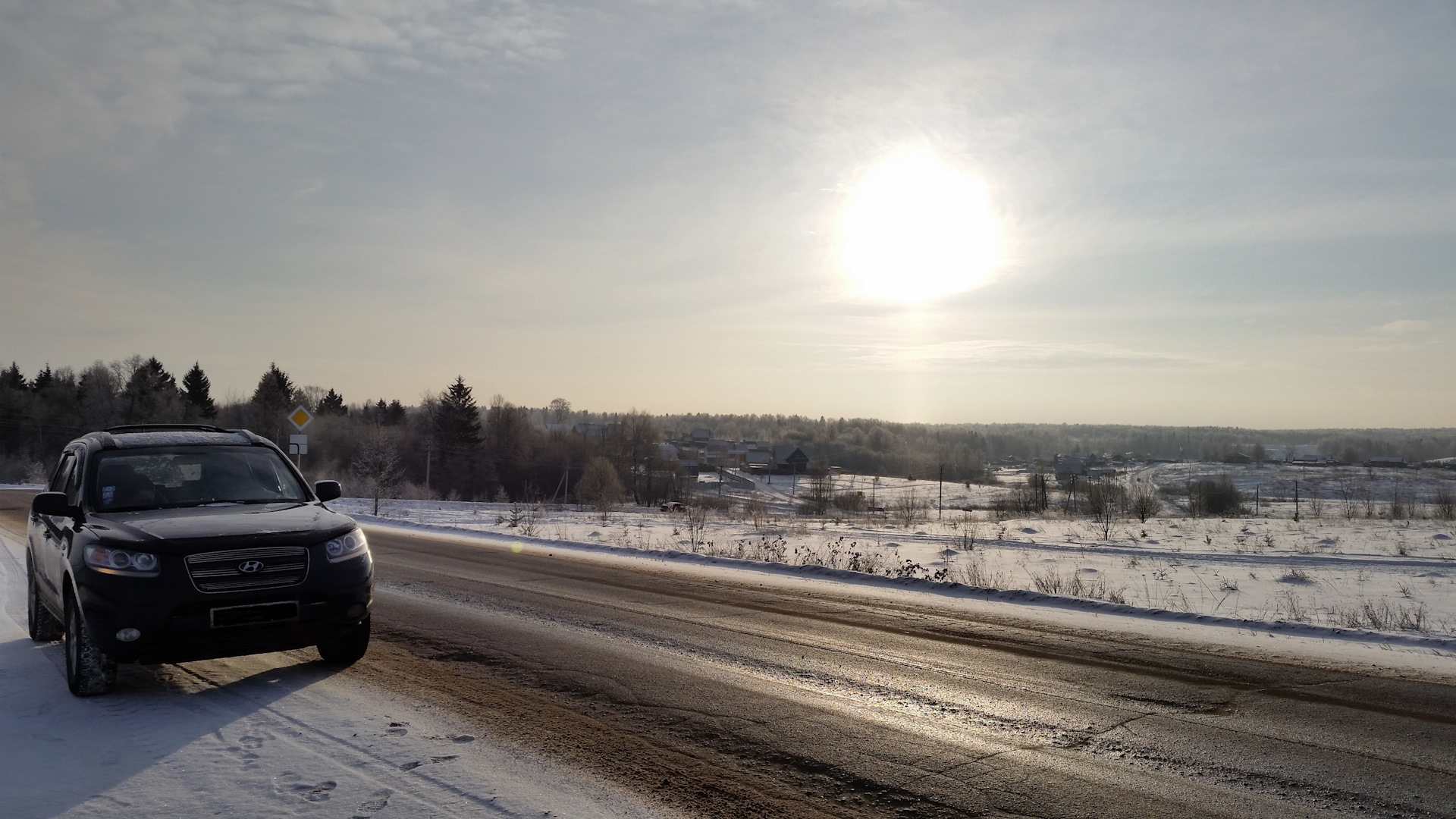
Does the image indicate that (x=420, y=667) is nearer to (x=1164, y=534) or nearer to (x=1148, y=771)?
(x=1148, y=771)

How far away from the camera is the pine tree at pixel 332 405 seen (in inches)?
4503

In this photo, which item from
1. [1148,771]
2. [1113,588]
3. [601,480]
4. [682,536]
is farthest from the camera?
[601,480]

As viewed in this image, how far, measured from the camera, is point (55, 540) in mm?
7039

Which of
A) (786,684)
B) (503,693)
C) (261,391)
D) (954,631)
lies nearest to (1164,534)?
(954,631)

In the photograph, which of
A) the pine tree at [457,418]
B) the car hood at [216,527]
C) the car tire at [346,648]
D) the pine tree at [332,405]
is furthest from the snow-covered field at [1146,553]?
the pine tree at [332,405]

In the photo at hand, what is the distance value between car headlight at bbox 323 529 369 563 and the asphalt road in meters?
1.08

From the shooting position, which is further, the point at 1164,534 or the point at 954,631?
the point at 1164,534

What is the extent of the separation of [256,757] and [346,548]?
1952mm

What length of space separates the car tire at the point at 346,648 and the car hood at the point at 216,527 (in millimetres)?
951

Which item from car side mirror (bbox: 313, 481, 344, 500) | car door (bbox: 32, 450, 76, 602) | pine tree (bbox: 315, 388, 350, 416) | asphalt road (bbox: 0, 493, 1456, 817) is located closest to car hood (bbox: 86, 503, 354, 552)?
car door (bbox: 32, 450, 76, 602)

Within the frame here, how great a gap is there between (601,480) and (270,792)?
231 ft

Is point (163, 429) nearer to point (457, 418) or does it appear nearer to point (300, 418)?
point (300, 418)

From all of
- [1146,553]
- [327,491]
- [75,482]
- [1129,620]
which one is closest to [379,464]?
[1146,553]

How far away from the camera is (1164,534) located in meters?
26.5
